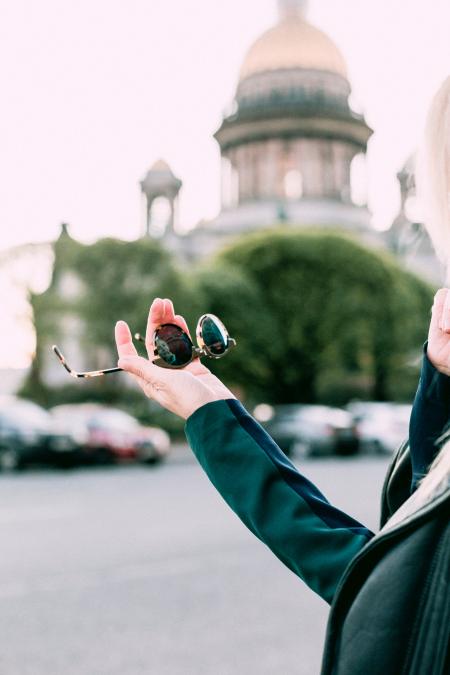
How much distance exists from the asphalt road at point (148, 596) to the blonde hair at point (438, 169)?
3.90m

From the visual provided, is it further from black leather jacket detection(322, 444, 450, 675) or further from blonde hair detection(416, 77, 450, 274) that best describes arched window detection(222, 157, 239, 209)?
black leather jacket detection(322, 444, 450, 675)

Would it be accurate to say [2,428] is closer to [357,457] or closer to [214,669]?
[357,457]

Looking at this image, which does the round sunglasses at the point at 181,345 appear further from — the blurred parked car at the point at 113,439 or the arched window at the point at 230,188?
the arched window at the point at 230,188

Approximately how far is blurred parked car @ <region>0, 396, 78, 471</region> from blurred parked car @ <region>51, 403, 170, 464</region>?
28.8 inches

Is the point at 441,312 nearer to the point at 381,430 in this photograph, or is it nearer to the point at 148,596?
the point at 148,596

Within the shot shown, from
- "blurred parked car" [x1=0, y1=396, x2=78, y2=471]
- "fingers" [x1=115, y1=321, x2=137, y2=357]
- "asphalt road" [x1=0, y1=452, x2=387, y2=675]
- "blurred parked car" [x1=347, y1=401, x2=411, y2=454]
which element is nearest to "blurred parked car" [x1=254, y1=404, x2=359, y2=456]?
"blurred parked car" [x1=347, y1=401, x2=411, y2=454]

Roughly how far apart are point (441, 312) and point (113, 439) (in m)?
21.1

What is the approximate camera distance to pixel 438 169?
1799mm

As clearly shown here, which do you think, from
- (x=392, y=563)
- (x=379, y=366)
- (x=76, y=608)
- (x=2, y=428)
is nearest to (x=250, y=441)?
(x=392, y=563)

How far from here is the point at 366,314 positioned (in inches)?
1609

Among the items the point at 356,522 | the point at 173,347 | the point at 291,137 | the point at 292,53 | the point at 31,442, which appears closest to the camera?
the point at 356,522

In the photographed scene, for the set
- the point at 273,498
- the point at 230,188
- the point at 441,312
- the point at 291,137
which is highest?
the point at 291,137

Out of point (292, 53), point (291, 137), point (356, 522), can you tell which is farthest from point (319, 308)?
point (356, 522)

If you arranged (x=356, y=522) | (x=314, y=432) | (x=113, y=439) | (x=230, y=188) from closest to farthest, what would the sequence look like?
(x=356, y=522) < (x=113, y=439) < (x=314, y=432) < (x=230, y=188)
